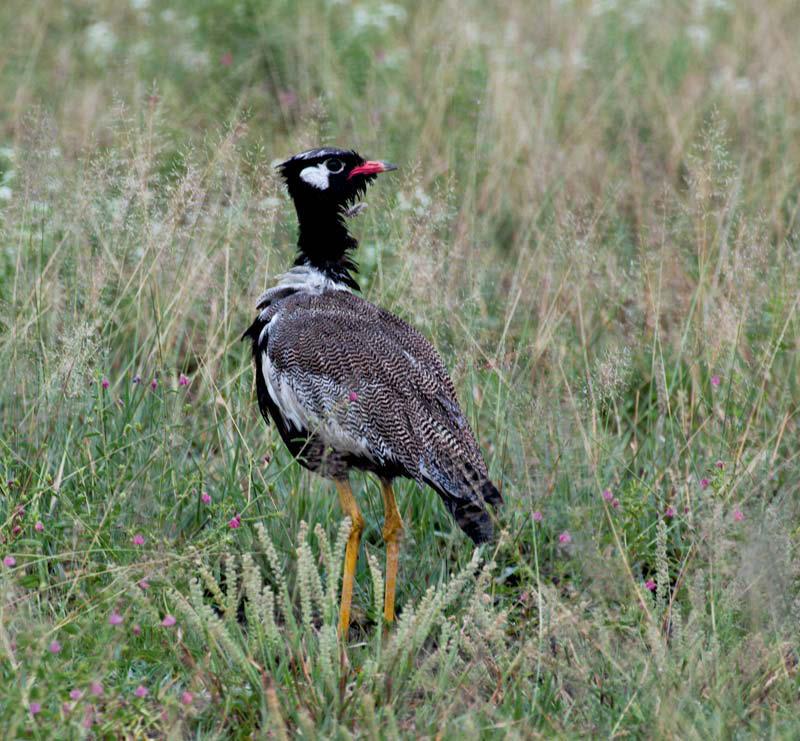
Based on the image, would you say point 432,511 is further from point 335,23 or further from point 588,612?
point 335,23

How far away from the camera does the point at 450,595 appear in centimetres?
311

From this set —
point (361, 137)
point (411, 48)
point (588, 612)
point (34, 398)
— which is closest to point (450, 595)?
point (588, 612)

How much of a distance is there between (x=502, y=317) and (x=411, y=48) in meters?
3.11

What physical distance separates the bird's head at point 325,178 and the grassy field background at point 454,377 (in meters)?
0.11

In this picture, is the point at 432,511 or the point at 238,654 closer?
the point at 238,654

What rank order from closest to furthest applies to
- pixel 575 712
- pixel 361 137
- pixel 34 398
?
pixel 575 712 → pixel 34 398 → pixel 361 137

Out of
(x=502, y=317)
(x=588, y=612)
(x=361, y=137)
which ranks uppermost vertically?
(x=361, y=137)

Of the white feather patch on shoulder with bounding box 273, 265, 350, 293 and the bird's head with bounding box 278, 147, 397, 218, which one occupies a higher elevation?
the bird's head with bounding box 278, 147, 397, 218

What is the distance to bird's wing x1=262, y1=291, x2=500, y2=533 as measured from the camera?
12.7 ft

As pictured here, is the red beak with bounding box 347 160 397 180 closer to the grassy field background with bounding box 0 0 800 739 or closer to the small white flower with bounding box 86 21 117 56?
the grassy field background with bounding box 0 0 800 739

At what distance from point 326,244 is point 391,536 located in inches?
39.1

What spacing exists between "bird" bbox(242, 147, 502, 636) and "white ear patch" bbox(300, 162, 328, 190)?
381mm

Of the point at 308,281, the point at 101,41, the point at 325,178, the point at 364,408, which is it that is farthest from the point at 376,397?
the point at 101,41

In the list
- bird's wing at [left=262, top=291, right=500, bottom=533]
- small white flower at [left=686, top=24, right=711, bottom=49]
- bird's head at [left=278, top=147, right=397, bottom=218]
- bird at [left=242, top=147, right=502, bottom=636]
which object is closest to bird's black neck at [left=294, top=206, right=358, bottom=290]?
bird's head at [left=278, top=147, right=397, bottom=218]
